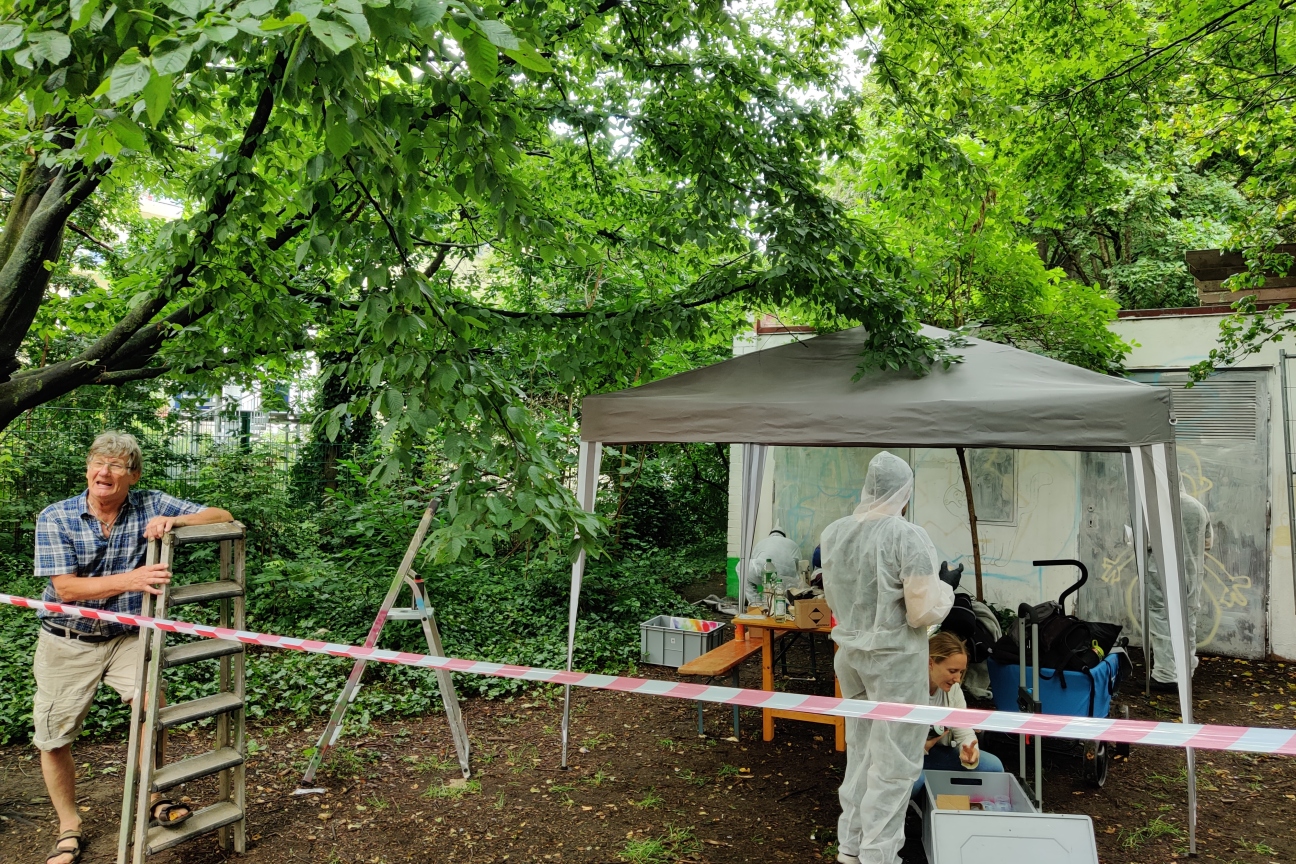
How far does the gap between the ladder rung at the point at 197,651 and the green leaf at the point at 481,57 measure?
2876 millimetres

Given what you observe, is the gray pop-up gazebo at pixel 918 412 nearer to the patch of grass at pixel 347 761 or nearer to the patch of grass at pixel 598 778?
the patch of grass at pixel 598 778

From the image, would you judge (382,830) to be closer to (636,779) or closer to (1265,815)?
(636,779)

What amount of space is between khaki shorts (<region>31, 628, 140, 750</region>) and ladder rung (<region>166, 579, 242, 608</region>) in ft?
0.93

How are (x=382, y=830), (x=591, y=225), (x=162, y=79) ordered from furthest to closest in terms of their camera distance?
(x=591, y=225), (x=382, y=830), (x=162, y=79)

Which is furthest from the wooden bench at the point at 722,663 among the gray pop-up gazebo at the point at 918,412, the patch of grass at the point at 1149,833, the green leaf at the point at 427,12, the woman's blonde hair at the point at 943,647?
the green leaf at the point at 427,12

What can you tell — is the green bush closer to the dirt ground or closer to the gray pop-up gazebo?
the dirt ground

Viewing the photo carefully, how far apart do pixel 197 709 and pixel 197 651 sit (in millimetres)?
257

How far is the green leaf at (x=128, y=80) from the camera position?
164 centimetres

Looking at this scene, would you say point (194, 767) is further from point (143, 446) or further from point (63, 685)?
point (143, 446)

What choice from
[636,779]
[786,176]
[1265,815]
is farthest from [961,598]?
[786,176]

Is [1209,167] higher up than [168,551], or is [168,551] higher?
[1209,167]

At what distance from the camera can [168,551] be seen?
354 cm

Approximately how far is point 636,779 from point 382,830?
1.50 meters

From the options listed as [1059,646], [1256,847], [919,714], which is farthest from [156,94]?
[1256,847]
